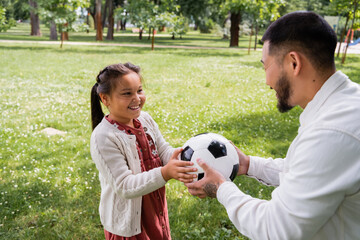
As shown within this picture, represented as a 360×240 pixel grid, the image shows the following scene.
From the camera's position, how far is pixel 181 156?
2.46 meters

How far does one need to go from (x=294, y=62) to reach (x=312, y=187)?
2.44 feet

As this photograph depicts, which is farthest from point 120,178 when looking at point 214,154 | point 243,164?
point 243,164

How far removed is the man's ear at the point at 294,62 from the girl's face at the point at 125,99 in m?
1.16

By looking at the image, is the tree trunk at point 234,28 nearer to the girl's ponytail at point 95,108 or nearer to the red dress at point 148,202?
the girl's ponytail at point 95,108

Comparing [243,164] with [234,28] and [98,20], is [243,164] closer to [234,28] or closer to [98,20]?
[234,28]

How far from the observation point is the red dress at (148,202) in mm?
2488

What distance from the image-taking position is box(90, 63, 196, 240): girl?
7.37 ft

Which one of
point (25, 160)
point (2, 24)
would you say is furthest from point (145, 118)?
point (2, 24)

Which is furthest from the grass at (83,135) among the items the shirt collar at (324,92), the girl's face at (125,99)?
the shirt collar at (324,92)

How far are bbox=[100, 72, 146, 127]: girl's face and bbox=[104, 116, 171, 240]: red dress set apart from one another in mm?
79

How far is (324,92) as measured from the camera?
67.9 inches

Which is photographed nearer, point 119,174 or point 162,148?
point 119,174

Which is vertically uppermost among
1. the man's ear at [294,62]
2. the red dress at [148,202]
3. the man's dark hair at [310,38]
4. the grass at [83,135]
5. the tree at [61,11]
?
the tree at [61,11]

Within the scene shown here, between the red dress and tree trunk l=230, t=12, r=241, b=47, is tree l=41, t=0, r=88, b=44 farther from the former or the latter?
the red dress
